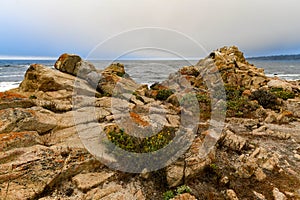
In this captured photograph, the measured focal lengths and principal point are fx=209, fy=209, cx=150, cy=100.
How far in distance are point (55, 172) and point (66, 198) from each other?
37.6 inches

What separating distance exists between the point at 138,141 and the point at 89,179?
2192mm

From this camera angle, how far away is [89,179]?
6.66 m

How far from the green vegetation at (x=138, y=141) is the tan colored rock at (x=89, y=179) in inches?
46.0

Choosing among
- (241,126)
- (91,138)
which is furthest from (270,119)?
(91,138)

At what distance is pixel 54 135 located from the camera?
835 cm

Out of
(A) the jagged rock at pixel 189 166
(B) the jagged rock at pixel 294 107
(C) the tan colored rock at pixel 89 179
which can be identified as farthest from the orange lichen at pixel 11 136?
(B) the jagged rock at pixel 294 107

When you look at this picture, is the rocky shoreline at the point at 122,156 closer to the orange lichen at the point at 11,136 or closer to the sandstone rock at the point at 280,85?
the orange lichen at the point at 11,136

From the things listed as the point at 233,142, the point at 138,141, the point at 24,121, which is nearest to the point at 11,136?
the point at 24,121

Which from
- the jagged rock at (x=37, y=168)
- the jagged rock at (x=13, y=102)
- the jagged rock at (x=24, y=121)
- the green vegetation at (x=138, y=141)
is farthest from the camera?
the jagged rock at (x=13, y=102)

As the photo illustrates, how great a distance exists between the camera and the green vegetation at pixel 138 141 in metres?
7.66

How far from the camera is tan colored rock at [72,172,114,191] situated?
6.38 meters

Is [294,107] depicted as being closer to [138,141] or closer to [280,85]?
[280,85]

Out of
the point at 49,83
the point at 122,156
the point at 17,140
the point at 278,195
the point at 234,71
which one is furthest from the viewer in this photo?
the point at 234,71

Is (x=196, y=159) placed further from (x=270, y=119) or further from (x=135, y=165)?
(x=270, y=119)
